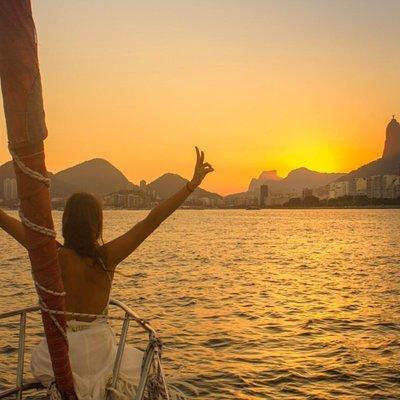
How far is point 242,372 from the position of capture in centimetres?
1282

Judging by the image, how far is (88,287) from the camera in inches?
193

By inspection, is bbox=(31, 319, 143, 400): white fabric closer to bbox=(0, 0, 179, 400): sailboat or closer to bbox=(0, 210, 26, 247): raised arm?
bbox=(0, 210, 26, 247): raised arm

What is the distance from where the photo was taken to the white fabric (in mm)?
4875

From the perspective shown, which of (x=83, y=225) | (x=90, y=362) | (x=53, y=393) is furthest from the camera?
(x=90, y=362)

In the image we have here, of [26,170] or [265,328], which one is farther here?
[265,328]

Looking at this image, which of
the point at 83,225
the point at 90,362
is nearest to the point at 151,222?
the point at 83,225

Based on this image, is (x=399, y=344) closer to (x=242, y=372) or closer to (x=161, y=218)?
(x=242, y=372)

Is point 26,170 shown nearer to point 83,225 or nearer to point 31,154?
point 31,154

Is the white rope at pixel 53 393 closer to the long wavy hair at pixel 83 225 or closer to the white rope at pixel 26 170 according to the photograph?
the long wavy hair at pixel 83 225

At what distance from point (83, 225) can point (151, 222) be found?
772 millimetres

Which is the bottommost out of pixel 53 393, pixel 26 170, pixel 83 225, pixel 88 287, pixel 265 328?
pixel 265 328

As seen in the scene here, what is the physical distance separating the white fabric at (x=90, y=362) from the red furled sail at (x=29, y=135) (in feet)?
4.61

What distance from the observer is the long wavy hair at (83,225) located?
4.79m

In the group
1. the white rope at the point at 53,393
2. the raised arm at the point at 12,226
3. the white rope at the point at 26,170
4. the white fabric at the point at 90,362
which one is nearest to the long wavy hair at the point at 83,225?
the raised arm at the point at 12,226
